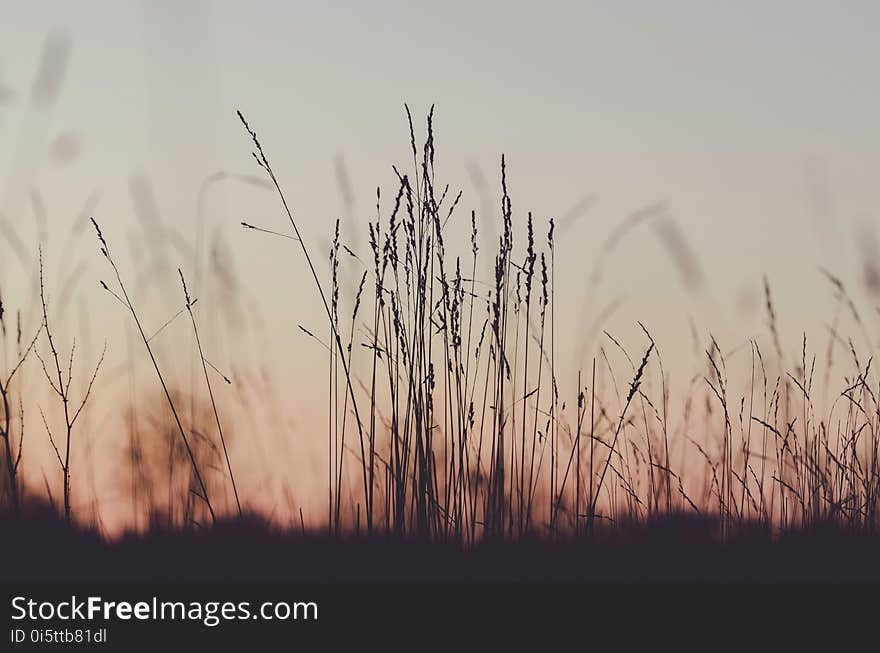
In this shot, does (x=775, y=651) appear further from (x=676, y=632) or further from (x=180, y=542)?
(x=180, y=542)

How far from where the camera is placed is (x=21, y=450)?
2.25 meters

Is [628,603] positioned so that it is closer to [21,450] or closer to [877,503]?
[877,503]

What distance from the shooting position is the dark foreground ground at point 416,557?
2080mm

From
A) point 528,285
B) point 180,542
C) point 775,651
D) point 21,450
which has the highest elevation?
point 528,285

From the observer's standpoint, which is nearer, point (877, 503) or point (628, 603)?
point (628, 603)

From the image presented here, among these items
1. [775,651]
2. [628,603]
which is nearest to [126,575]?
[628,603]

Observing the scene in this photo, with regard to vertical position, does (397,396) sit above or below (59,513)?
above

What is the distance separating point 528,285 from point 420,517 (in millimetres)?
540

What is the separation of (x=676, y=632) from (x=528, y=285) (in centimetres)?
90

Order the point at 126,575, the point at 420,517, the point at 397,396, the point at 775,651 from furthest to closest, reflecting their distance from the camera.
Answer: the point at 397,396
the point at 420,517
the point at 126,575
the point at 775,651

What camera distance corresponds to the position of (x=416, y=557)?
84.0 inches

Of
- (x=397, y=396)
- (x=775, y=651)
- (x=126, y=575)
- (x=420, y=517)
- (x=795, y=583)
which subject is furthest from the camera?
(x=397, y=396)

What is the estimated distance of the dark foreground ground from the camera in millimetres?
2080

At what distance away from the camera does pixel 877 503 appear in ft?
7.98
